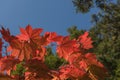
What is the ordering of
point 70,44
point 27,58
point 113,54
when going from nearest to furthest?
point 27,58 < point 70,44 < point 113,54

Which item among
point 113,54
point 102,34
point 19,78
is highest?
point 102,34

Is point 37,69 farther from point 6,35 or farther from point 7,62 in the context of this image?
point 6,35

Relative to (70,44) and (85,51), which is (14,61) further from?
(85,51)

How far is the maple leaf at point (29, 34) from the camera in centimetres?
240

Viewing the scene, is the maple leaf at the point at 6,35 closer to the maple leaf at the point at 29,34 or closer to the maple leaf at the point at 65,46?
the maple leaf at the point at 29,34

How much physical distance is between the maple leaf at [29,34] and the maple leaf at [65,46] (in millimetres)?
243

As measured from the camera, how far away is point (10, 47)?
8.18ft

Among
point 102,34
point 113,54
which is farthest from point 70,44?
point 102,34

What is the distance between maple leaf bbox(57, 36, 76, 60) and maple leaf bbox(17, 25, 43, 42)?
9.6 inches

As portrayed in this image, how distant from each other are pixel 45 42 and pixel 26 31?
0.55ft

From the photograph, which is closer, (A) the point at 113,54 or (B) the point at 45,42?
(B) the point at 45,42

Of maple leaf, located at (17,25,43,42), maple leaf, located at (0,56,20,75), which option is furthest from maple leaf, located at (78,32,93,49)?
maple leaf, located at (0,56,20,75)

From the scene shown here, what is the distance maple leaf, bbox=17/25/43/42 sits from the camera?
7.89 ft

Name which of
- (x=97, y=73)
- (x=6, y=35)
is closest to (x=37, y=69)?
(x=6, y=35)
